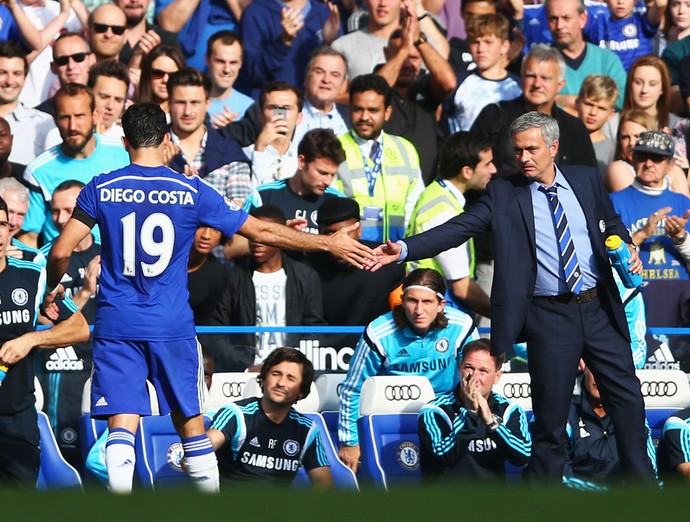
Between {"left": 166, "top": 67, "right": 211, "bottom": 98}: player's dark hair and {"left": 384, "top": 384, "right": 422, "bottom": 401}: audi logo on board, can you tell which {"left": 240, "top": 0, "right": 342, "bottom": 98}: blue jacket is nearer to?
{"left": 166, "top": 67, "right": 211, "bottom": 98}: player's dark hair

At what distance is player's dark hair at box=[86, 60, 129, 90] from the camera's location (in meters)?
10.4

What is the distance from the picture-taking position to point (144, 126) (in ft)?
22.5

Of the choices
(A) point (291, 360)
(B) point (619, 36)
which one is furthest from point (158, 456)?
(B) point (619, 36)

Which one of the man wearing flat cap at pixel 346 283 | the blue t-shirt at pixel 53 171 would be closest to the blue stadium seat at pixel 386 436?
the man wearing flat cap at pixel 346 283

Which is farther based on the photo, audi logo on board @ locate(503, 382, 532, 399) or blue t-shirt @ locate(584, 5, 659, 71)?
blue t-shirt @ locate(584, 5, 659, 71)

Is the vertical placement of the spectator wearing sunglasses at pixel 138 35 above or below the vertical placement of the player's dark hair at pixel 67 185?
above

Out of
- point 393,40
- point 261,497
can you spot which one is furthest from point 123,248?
A: point 393,40

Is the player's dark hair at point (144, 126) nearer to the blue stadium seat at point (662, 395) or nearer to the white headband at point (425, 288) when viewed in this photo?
the white headband at point (425, 288)

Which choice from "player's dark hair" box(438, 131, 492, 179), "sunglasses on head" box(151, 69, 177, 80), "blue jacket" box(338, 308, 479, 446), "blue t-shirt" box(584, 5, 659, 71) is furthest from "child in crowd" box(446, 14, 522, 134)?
"blue jacket" box(338, 308, 479, 446)

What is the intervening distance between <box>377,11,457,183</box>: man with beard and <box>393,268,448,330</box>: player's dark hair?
2.41 m

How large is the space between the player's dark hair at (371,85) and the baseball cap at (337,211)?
1137 mm

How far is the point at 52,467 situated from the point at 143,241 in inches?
76.8

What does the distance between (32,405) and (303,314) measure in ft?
7.18

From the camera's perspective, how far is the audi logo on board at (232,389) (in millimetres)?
8414
